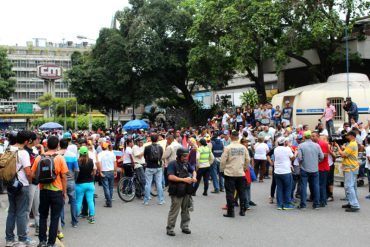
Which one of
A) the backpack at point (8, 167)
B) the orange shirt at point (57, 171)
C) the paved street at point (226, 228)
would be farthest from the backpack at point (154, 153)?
the backpack at point (8, 167)

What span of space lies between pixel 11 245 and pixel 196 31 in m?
24.5

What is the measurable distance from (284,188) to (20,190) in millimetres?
6365

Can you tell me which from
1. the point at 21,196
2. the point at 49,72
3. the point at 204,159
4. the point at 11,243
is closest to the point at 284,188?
the point at 204,159

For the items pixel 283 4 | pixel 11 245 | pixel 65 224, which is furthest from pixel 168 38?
pixel 11 245

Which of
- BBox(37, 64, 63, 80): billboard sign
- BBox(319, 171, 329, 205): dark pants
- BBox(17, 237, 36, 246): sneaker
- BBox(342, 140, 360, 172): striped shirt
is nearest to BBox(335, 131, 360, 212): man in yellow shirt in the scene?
BBox(342, 140, 360, 172): striped shirt

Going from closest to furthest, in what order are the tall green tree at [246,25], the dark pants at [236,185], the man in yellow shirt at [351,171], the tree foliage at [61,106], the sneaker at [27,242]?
the sneaker at [27,242], the dark pants at [236,185], the man in yellow shirt at [351,171], the tall green tree at [246,25], the tree foliage at [61,106]

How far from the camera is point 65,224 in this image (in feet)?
32.4

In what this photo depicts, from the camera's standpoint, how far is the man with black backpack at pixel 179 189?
28.4ft

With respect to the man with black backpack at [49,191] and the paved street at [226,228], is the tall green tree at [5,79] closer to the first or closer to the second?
the paved street at [226,228]

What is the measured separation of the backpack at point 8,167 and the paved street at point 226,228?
5.18ft

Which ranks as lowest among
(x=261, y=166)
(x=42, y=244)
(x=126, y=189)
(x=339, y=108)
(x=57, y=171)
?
(x=42, y=244)

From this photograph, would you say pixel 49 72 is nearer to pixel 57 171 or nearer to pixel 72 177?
pixel 72 177

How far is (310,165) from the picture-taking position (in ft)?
36.2

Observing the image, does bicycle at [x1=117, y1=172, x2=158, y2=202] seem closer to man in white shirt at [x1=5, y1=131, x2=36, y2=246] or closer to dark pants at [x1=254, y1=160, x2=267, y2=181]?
dark pants at [x1=254, y1=160, x2=267, y2=181]
